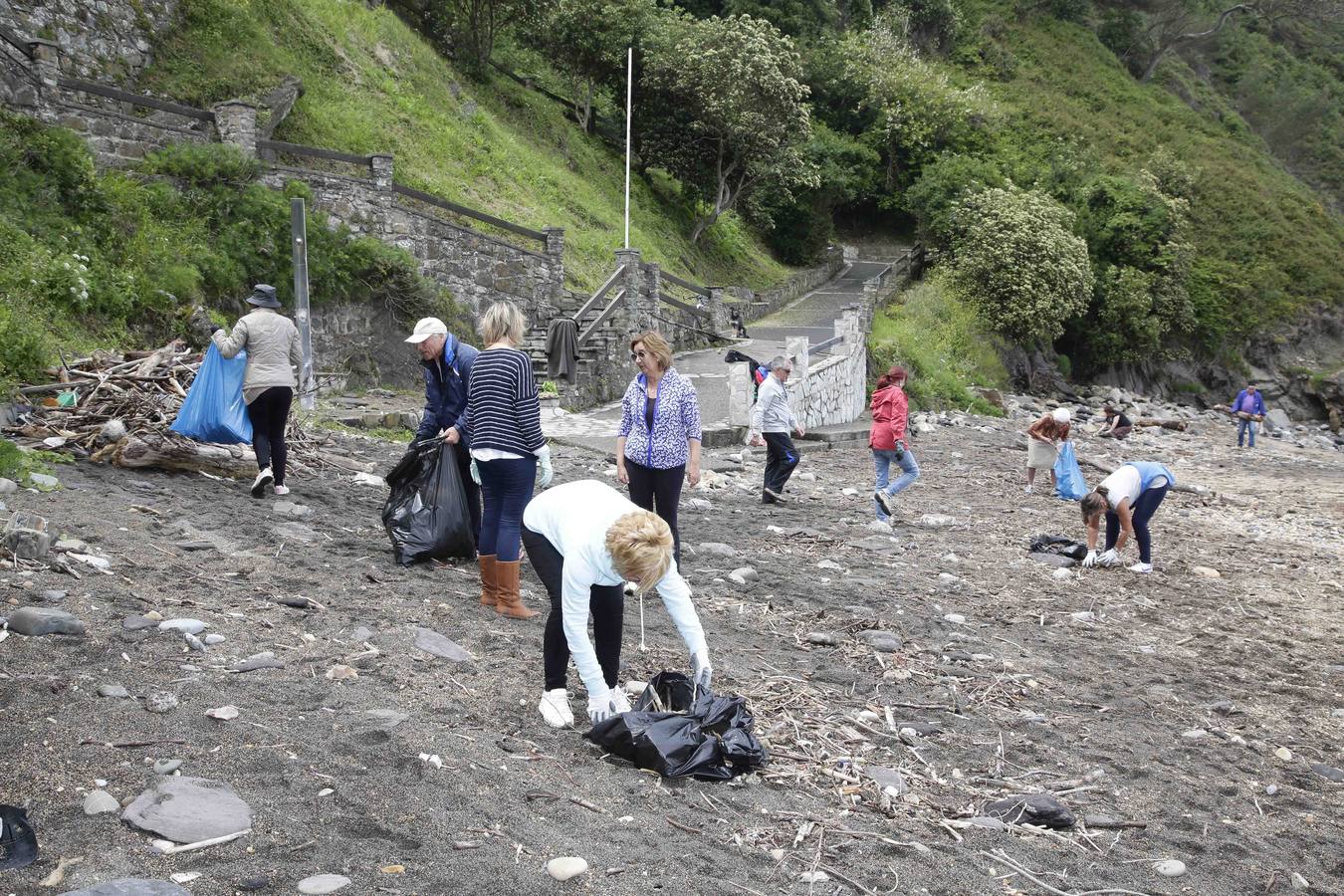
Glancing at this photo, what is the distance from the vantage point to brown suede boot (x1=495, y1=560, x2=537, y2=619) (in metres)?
5.63

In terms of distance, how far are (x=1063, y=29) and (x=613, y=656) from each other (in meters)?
53.4

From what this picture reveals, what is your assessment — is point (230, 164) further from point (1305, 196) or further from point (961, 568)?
point (1305, 196)

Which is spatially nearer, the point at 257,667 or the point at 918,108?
the point at 257,667

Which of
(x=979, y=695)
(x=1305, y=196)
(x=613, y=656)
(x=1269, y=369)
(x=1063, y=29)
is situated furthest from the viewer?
(x=1063, y=29)

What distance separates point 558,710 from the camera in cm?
442

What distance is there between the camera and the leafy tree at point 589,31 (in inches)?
1096

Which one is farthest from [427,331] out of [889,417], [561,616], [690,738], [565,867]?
[889,417]

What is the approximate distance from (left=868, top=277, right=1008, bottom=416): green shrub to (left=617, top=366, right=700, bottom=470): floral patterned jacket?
1622 centimetres

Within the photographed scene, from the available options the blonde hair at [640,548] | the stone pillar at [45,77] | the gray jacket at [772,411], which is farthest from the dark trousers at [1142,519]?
the stone pillar at [45,77]

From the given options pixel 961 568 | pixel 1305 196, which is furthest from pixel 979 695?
pixel 1305 196

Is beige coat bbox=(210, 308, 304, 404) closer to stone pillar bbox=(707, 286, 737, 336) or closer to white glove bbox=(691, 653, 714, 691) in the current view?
white glove bbox=(691, 653, 714, 691)

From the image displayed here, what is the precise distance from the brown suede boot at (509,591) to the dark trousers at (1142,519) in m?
5.09

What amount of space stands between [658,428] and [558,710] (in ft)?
7.62

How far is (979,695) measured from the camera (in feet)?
18.7
